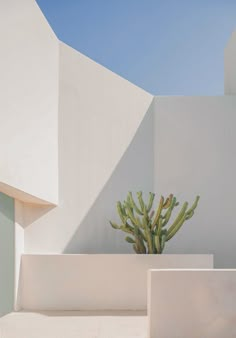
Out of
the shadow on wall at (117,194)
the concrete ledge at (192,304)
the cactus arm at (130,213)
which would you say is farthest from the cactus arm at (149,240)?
the concrete ledge at (192,304)

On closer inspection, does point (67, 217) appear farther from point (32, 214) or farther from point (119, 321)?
point (119, 321)

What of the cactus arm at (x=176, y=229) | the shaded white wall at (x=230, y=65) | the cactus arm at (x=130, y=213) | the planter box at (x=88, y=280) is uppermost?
the shaded white wall at (x=230, y=65)

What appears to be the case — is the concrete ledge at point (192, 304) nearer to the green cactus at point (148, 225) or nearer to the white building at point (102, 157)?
the green cactus at point (148, 225)

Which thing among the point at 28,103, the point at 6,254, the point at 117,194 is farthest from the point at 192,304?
the point at 28,103

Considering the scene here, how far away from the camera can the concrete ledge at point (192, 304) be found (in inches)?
193

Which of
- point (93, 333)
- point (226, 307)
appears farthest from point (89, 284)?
point (226, 307)

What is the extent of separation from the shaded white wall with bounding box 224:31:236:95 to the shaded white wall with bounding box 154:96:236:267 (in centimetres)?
178

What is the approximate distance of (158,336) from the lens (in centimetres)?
492

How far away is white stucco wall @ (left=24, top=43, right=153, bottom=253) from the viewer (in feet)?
25.9

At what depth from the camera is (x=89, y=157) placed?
8195 mm

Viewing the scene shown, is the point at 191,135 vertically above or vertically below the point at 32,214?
above

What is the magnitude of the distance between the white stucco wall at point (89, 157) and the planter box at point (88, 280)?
2.17 feet

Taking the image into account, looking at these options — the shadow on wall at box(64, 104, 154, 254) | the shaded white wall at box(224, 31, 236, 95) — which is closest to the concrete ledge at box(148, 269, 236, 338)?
the shadow on wall at box(64, 104, 154, 254)

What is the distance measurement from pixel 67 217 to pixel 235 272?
393 centimetres
